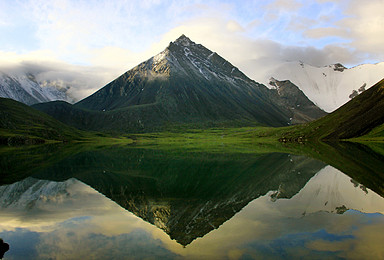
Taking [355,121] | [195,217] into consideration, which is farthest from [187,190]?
[355,121]

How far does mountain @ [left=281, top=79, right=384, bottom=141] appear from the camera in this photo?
17000cm

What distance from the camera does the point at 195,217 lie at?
26359mm

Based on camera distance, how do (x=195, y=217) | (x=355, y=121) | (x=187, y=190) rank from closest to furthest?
(x=195, y=217)
(x=187, y=190)
(x=355, y=121)

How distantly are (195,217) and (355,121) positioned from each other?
178 m

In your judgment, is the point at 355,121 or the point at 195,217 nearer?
the point at 195,217

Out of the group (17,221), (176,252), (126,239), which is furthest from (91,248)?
(17,221)

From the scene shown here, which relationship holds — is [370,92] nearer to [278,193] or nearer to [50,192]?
[278,193]

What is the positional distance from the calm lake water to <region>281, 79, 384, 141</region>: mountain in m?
139

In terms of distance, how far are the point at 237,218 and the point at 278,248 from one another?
711cm

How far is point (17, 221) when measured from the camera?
25.4m

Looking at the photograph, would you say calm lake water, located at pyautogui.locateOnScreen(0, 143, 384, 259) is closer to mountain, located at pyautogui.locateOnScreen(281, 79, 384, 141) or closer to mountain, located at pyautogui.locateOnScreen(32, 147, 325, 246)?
mountain, located at pyautogui.locateOnScreen(32, 147, 325, 246)

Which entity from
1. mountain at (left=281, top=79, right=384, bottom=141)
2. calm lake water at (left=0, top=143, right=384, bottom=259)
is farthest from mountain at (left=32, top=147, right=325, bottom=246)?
mountain at (left=281, top=79, right=384, bottom=141)

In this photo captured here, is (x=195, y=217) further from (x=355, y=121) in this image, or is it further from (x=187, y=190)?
(x=355, y=121)

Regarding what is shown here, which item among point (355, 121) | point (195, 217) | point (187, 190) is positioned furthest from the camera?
point (355, 121)
